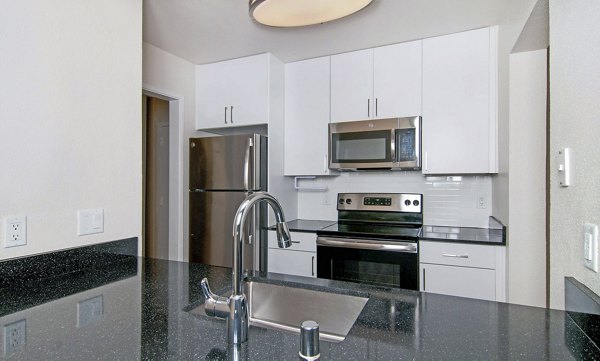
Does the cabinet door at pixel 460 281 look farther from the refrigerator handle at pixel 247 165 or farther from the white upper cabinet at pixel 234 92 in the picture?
the white upper cabinet at pixel 234 92

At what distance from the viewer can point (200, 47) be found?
8.84 feet

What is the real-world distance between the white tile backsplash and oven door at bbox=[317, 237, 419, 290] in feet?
2.26

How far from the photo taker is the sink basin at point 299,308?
1155 mm

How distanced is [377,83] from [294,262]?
5.23ft

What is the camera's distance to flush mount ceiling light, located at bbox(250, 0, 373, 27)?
1.39m

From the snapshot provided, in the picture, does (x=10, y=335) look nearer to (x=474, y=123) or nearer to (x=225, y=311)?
(x=225, y=311)

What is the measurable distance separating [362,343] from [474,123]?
2152 mm

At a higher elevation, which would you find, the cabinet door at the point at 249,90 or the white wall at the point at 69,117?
the cabinet door at the point at 249,90

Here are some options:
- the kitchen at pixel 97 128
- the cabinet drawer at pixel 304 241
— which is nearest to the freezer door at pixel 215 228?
the cabinet drawer at pixel 304 241

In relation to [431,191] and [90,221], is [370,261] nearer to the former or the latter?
[431,191]

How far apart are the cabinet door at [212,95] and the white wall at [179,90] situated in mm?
57

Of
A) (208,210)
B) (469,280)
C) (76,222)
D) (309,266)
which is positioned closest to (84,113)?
(76,222)

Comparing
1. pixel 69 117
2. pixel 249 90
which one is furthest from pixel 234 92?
pixel 69 117

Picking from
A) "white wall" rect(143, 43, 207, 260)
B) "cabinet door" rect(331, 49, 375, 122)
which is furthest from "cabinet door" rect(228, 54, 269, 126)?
"cabinet door" rect(331, 49, 375, 122)
